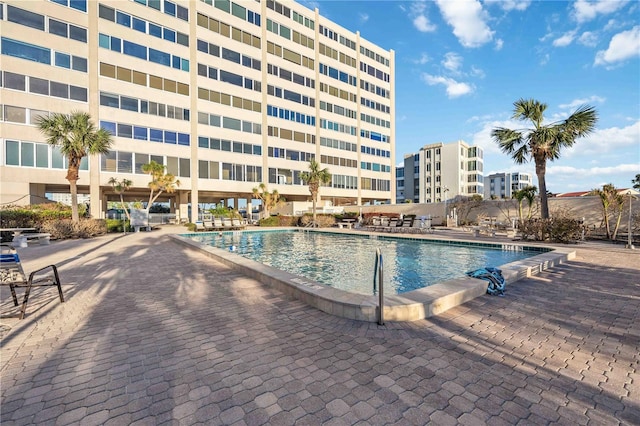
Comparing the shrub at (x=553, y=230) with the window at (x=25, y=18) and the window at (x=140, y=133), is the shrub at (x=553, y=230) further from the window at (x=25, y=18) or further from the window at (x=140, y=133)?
the window at (x=25, y=18)

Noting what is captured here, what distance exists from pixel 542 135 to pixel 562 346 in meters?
15.2

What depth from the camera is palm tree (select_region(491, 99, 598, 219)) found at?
14188mm

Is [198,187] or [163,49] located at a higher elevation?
[163,49]

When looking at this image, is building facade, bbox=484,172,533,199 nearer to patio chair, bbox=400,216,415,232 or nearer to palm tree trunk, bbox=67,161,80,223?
patio chair, bbox=400,216,415,232

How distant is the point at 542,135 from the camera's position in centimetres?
1459

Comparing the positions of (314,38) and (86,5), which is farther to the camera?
(314,38)

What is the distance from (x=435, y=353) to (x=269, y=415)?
1.96 meters

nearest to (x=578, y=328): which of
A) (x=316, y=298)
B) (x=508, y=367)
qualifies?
(x=508, y=367)

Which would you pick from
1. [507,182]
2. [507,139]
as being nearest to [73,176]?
[507,139]

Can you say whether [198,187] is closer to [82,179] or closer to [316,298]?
[82,179]

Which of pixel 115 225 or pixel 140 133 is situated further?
pixel 140 133

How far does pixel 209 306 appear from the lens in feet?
15.9

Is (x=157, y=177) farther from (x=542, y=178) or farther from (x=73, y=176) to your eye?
(x=542, y=178)

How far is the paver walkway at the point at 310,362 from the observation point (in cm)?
227
